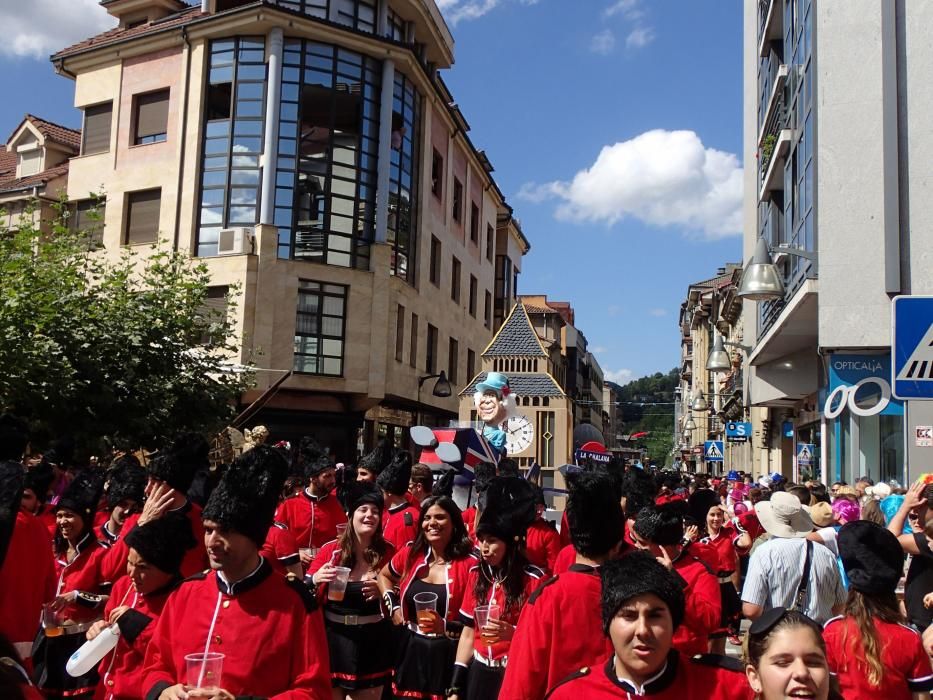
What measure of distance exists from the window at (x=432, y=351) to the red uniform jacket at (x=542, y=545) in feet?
83.3

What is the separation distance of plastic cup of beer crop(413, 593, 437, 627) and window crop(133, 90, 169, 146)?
81.3 feet

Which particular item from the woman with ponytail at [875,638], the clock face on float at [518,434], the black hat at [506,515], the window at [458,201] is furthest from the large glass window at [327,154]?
the woman with ponytail at [875,638]

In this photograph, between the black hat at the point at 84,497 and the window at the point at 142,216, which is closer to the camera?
the black hat at the point at 84,497

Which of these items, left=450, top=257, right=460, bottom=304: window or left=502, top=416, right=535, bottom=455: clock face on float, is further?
left=450, top=257, right=460, bottom=304: window

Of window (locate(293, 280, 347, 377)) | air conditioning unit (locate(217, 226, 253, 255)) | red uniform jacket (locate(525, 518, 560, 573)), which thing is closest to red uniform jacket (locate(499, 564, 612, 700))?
red uniform jacket (locate(525, 518, 560, 573))

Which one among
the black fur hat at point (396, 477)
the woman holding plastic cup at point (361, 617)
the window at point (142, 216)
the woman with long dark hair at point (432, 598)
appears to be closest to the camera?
the woman with long dark hair at point (432, 598)

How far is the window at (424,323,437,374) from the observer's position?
33.1 meters

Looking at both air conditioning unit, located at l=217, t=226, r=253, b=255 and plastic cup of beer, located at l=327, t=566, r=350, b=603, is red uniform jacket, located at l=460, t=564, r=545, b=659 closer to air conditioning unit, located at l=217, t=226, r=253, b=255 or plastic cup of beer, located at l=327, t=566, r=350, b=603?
plastic cup of beer, located at l=327, t=566, r=350, b=603

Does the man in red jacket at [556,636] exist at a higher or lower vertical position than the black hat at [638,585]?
lower

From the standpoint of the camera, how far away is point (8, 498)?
485cm

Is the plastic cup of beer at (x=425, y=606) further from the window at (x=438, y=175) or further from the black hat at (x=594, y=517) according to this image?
the window at (x=438, y=175)

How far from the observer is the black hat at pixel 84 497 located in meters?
6.52

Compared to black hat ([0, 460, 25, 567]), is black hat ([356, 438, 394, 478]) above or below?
above

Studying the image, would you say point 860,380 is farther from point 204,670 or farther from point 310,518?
point 204,670
